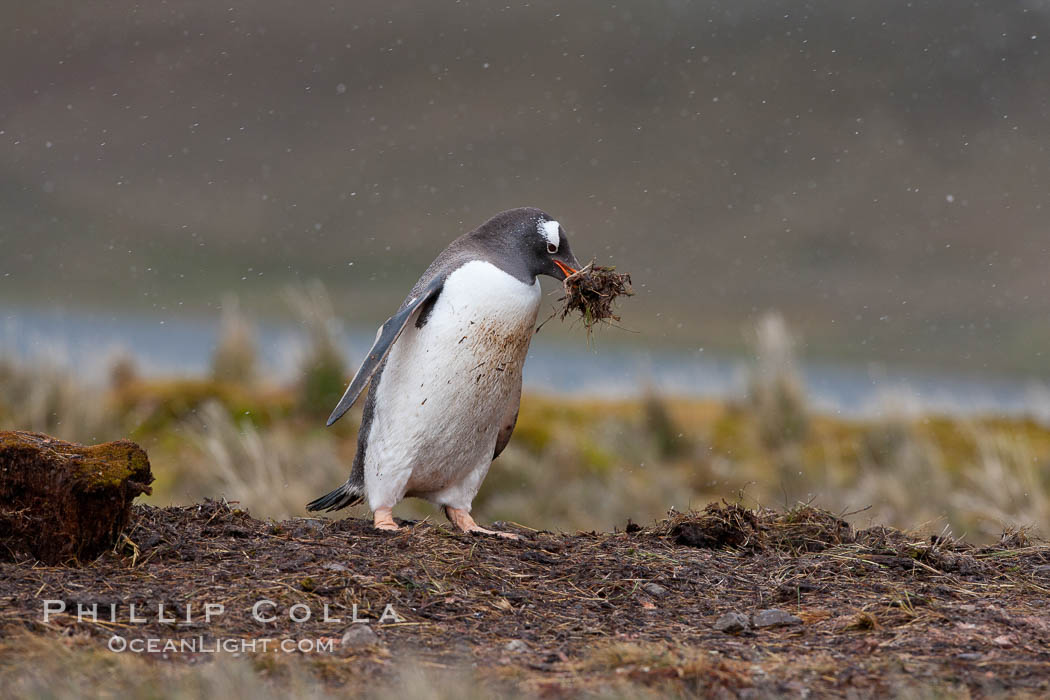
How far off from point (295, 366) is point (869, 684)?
14.2 m

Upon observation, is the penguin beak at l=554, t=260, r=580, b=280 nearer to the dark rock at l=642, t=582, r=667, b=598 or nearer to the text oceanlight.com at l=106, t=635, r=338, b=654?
the dark rock at l=642, t=582, r=667, b=598

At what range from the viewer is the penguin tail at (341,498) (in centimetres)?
625

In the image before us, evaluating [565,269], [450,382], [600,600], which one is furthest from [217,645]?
[565,269]

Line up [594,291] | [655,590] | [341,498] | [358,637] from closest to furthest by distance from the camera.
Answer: [358,637] → [655,590] → [594,291] → [341,498]

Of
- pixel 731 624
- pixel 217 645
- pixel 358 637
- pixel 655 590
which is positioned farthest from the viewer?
pixel 655 590

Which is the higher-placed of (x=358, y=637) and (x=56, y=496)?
(x=56, y=496)

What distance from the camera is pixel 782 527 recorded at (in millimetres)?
5727

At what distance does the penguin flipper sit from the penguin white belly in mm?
96

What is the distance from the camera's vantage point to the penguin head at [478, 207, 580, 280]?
5750mm

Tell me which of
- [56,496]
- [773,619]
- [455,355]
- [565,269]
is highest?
[565,269]

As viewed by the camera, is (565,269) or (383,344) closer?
(383,344)

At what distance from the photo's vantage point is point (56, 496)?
445cm

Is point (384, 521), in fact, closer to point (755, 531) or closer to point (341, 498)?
point (341, 498)

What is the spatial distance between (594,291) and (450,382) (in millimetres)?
888
